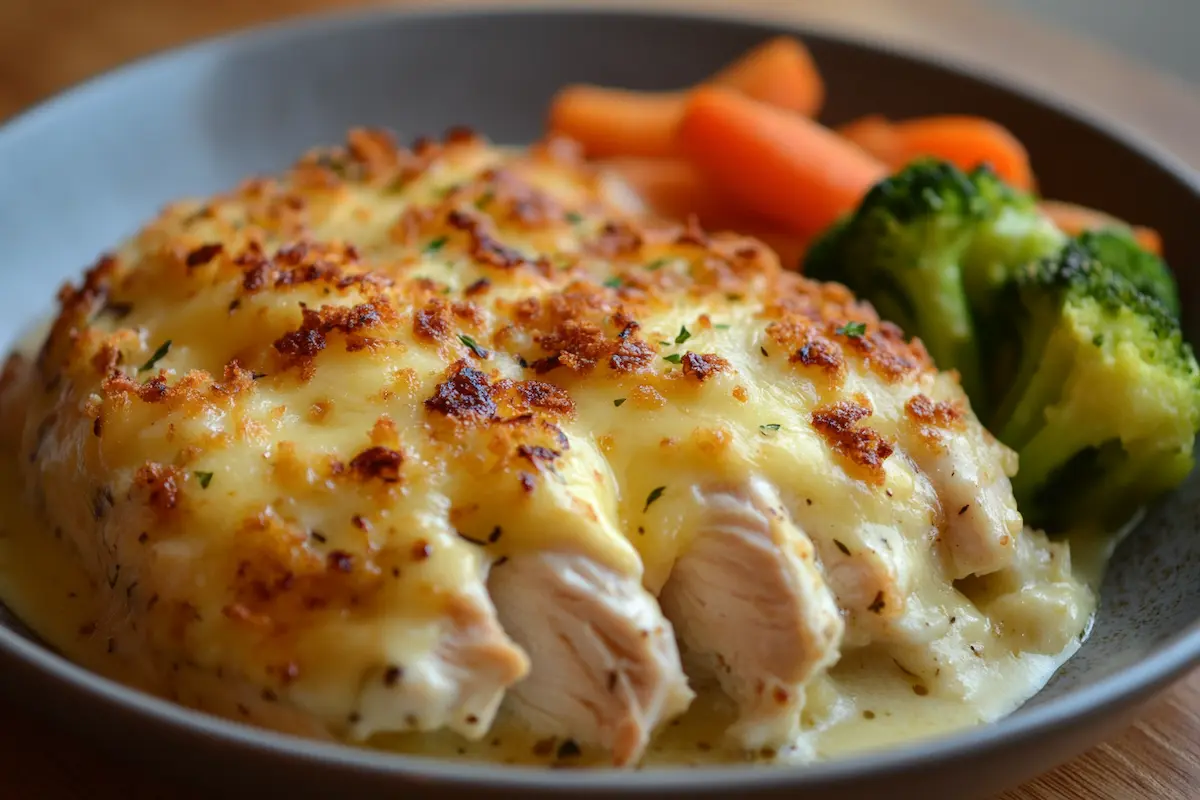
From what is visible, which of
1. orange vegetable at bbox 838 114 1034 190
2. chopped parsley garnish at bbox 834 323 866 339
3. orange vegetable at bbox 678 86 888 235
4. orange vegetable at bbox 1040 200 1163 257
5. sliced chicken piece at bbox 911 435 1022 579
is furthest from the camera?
orange vegetable at bbox 838 114 1034 190

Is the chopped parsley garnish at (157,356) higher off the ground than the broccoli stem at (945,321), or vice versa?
the broccoli stem at (945,321)

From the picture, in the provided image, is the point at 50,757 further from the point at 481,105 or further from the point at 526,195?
the point at 481,105

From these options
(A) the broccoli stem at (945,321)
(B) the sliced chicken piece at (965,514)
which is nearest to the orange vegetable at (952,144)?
(A) the broccoli stem at (945,321)

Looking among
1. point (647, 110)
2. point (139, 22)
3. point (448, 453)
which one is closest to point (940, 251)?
point (647, 110)

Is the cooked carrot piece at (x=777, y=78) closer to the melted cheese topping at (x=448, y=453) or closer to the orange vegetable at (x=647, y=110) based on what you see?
the orange vegetable at (x=647, y=110)

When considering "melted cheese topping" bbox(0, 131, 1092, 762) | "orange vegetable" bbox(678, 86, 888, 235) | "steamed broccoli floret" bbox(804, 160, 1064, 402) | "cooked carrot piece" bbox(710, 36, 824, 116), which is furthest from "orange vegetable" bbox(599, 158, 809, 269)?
"melted cheese topping" bbox(0, 131, 1092, 762)

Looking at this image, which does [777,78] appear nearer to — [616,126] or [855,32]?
[616,126]

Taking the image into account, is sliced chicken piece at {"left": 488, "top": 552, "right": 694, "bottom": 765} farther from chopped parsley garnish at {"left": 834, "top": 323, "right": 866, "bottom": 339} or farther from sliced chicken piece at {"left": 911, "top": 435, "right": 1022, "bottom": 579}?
chopped parsley garnish at {"left": 834, "top": 323, "right": 866, "bottom": 339}
